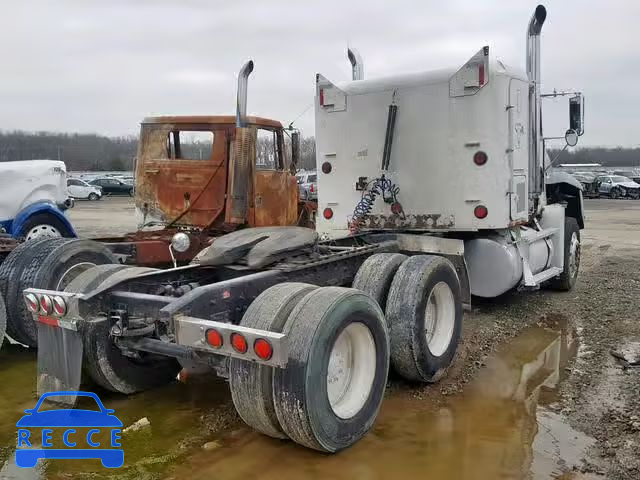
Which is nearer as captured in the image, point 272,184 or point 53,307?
point 53,307

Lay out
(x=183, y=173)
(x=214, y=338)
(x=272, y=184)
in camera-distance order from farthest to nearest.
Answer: (x=272, y=184)
(x=183, y=173)
(x=214, y=338)

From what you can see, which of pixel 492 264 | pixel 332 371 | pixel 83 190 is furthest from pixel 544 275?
pixel 83 190

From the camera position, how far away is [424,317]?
532 cm

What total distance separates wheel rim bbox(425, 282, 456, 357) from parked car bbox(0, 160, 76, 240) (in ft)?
23.7

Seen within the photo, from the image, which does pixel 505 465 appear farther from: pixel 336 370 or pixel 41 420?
pixel 41 420

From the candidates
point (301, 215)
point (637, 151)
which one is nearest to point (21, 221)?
point (301, 215)

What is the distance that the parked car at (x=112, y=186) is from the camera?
164ft

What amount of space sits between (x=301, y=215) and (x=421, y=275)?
5.02 meters

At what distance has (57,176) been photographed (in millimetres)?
11414

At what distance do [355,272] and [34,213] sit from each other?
6979mm

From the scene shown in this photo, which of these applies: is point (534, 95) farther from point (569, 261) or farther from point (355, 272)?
point (355, 272)

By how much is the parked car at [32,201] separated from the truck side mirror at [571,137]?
8.20 metres

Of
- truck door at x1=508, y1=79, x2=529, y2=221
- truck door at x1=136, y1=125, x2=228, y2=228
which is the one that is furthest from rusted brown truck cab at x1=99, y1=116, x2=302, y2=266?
truck door at x1=508, y1=79, x2=529, y2=221

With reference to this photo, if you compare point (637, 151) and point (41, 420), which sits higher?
point (637, 151)
